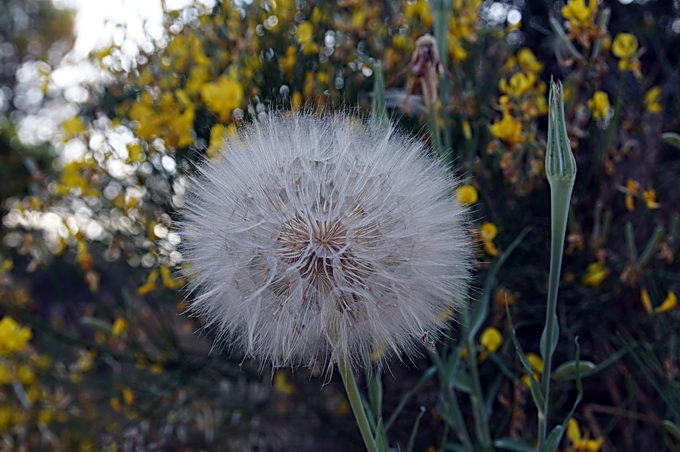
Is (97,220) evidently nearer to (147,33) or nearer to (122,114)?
(122,114)

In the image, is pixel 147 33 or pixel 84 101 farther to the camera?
pixel 84 101

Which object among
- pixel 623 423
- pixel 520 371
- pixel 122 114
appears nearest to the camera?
pixel 520 371

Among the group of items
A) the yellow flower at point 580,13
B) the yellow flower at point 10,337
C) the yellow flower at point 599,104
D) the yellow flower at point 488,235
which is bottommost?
the yellow flower at point 10,337

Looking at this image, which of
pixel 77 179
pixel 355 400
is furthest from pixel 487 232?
pixel 77 179

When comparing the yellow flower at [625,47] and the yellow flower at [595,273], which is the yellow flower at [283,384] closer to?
the yellow flower at [595,273]

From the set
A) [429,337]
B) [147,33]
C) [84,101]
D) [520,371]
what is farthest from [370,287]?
[84,101]

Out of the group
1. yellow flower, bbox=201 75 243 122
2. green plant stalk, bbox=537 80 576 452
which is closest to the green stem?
green plant stalk, bbox=537 80 576 452

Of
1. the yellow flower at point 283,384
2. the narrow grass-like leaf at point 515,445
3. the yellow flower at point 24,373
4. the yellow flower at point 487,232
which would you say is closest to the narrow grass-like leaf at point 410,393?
the narrow grass-like leaf at point 515,445

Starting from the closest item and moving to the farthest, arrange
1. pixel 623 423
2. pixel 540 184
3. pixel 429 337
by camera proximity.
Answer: pixel 429 337 → pixel 540 184 → pixel 623 423
